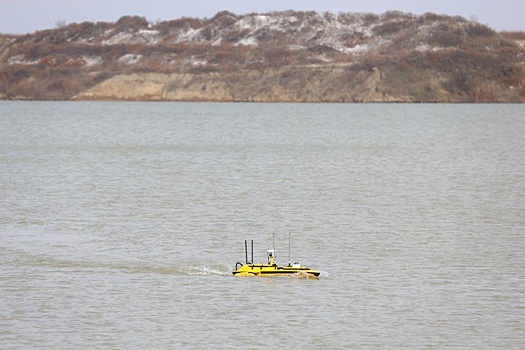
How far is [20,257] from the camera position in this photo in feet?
105

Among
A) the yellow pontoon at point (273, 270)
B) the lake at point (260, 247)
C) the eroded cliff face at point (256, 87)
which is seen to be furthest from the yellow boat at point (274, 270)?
the eroded cliff face at point (256, 87)

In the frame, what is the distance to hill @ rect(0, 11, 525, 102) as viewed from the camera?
155m

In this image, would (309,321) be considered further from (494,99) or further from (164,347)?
(494,99)

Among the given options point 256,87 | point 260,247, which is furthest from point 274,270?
point 256,87

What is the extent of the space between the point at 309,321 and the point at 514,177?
105 ft

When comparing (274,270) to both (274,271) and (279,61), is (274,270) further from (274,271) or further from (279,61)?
(279,61)

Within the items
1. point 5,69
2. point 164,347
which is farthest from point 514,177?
point 5,69

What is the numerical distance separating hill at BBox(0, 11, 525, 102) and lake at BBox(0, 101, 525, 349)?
80.9m

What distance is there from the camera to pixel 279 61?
161 metres

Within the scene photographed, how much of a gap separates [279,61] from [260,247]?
128 meters

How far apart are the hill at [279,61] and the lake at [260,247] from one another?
8088 centimetres

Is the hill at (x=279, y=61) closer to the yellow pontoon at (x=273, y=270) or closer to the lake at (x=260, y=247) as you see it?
the lake at (x=260, y=247)

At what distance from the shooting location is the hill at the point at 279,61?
15475 cm

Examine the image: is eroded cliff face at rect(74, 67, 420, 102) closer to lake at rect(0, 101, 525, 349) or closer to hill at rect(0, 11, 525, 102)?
hill at rect(0, 11, 525, 102)
